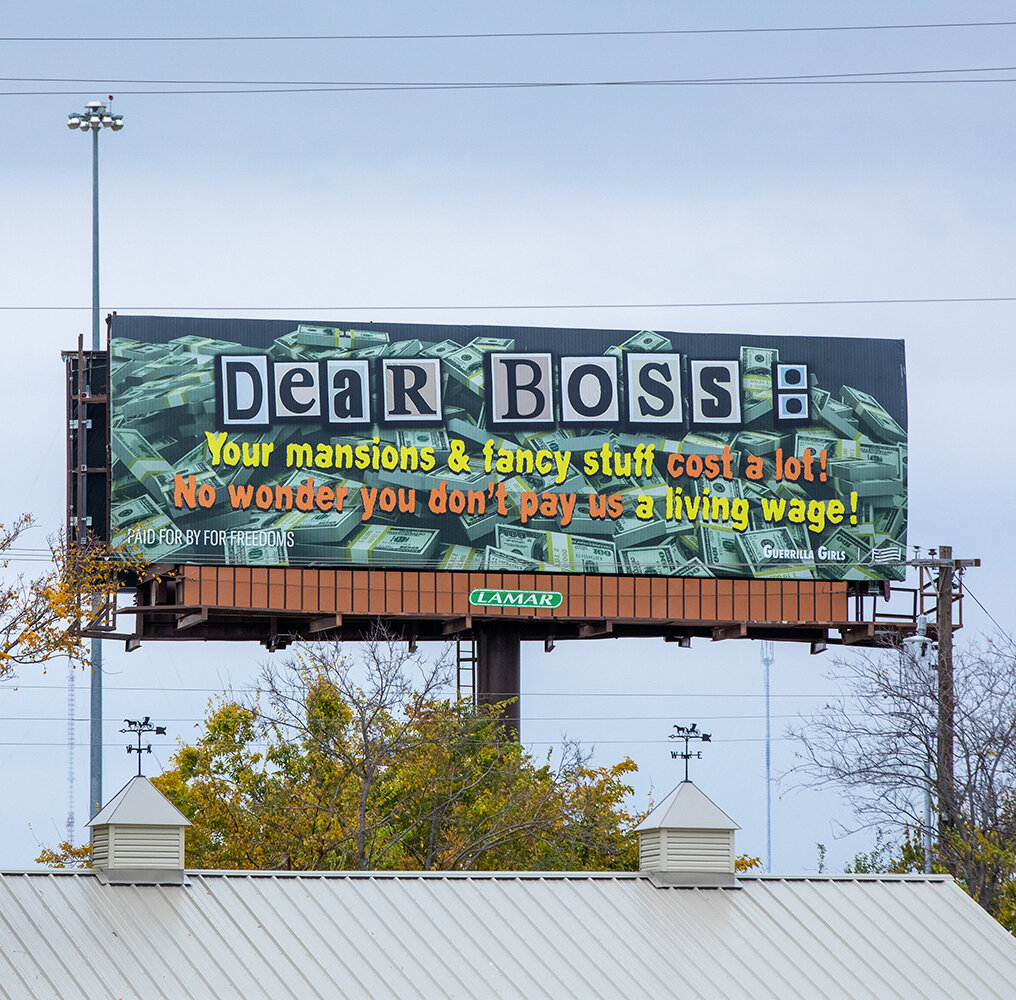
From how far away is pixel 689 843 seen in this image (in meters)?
22.2

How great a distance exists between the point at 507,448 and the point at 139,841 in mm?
23084

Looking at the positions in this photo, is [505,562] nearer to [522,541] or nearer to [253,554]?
[522,541]

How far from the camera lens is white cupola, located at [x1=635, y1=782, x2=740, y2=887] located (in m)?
22.1

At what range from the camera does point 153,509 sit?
40.9m

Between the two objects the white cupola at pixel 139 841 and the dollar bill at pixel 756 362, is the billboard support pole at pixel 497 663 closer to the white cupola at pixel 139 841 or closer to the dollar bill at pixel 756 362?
the dollar bill at pixel 756 362

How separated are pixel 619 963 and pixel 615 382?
24.3 m

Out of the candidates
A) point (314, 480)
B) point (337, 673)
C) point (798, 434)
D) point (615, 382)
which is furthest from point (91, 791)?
point (798, 434)

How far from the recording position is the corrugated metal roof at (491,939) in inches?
753

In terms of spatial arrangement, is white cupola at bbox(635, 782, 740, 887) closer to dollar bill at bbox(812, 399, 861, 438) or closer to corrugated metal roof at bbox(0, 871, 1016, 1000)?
corrugated metal roof at bbox(0, 871, 1016, 1000)

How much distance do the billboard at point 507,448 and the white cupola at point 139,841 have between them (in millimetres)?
20523

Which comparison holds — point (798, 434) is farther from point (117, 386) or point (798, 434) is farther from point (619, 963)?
point (619, 963)

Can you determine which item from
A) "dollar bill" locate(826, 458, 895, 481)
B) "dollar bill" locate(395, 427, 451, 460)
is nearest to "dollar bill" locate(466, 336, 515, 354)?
"dollar bill" locate(395, 427, 451, 460)

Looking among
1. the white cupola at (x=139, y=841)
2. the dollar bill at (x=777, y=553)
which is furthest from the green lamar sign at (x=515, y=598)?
the white cupola at (x=139, y=841)

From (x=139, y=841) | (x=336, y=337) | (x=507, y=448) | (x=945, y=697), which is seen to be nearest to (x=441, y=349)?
(x=336, y=337)
